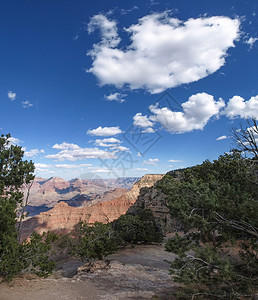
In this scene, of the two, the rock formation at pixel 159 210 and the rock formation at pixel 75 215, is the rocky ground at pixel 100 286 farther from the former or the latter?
the rock formation at pixel 75 215

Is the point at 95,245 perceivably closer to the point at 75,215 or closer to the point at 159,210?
the point at 159,210

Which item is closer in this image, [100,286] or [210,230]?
[210,230]

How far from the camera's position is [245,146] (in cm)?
887

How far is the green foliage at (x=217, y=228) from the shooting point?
6980 millimetres

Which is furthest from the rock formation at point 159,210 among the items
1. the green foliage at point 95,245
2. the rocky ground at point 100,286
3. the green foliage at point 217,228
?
the green foliage at point 217,228

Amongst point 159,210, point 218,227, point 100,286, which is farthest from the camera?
point 159,210

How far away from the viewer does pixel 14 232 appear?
10352 millimetres

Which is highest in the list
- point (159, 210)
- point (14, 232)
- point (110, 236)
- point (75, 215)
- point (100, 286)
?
point (14, 232)

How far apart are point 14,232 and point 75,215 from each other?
67.0 metres

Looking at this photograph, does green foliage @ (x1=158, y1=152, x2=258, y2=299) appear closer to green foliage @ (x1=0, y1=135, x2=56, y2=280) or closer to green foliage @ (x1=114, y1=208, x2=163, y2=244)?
green foliage @ (x1=0, y1=135, x2=56, y2=280)

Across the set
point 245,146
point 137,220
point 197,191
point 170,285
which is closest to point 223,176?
point 245,146

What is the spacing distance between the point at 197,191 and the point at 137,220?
22578 mm

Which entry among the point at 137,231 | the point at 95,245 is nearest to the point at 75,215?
the point at 137,231

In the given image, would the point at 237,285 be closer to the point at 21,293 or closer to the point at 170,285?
the point at 170,285
